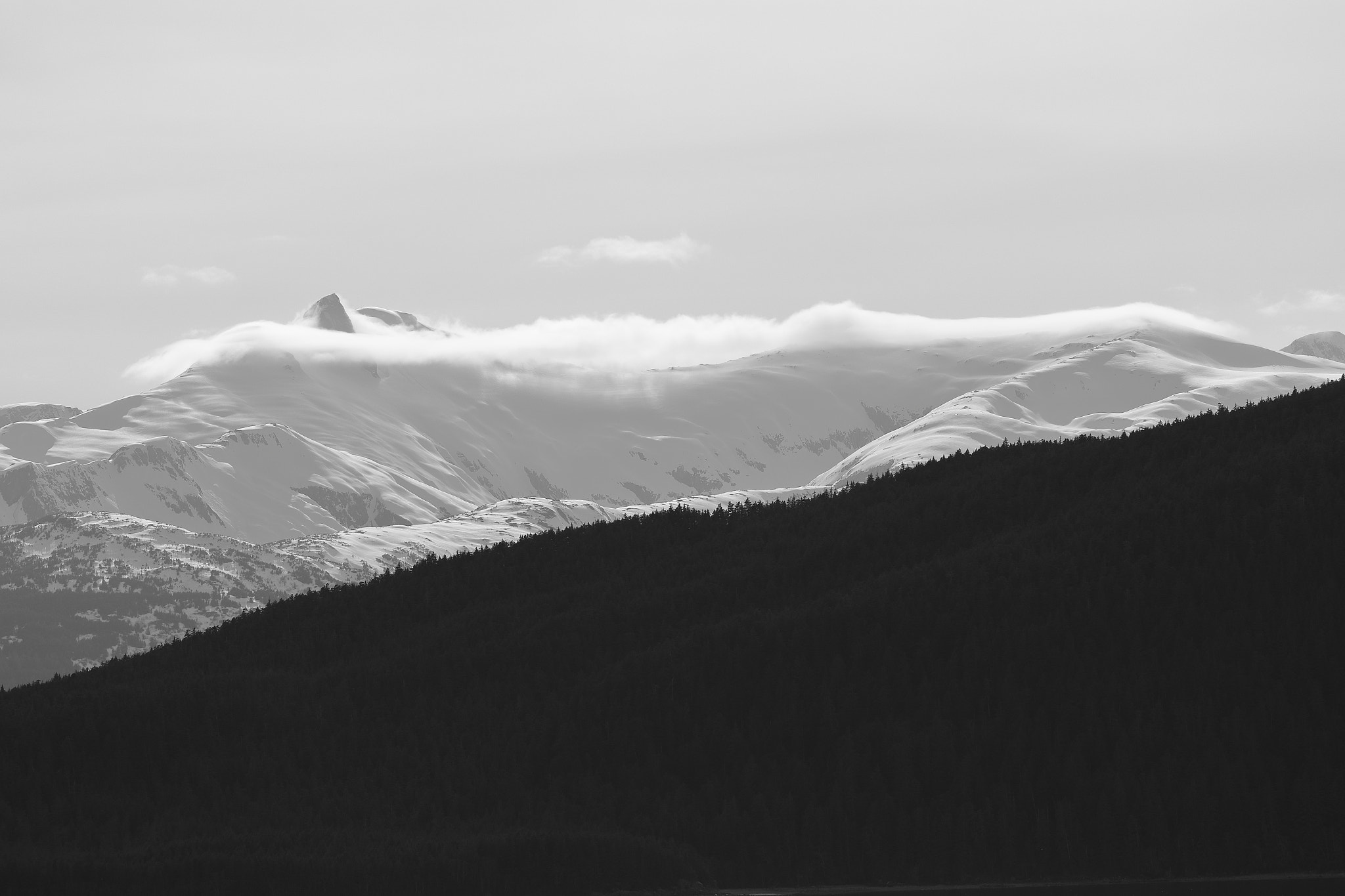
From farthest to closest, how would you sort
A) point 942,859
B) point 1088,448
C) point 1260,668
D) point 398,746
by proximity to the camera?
point 1088,448 < point 398,746 < point 1260,668 < point 942,859

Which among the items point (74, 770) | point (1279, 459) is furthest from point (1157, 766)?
point (74, 770)

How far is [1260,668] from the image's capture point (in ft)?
449

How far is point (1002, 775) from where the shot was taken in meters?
134

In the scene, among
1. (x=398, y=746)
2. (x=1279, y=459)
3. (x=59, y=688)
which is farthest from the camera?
(x=59, y=688)

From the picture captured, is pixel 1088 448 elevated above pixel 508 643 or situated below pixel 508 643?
above

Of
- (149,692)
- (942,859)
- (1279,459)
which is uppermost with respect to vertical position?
(1279,459)

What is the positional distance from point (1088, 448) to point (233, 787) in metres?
104

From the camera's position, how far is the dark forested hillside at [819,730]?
125 meters

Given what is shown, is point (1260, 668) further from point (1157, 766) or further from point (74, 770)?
point (74, 770)

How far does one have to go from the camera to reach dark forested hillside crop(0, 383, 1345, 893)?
125125 mm

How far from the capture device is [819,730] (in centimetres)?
14538

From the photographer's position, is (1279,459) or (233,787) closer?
(233,787)

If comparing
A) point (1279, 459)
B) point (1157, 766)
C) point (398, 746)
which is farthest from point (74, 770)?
point (1279, 459)

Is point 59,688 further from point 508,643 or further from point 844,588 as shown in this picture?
point 844,588
